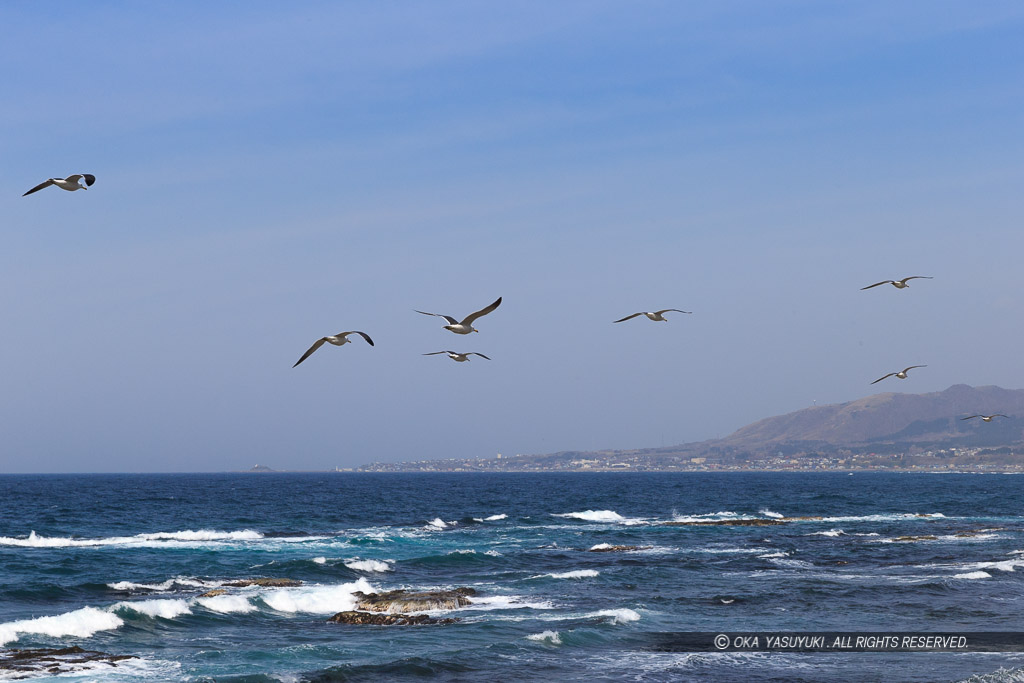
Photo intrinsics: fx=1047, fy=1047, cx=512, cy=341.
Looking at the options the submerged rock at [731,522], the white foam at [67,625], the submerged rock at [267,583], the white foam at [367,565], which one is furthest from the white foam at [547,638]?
the submerged rock at [731,522]

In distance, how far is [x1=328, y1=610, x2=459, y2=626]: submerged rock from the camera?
29.9m

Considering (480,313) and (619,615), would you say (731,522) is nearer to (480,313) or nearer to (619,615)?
(619,615)

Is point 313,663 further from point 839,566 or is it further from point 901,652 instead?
point 839,566

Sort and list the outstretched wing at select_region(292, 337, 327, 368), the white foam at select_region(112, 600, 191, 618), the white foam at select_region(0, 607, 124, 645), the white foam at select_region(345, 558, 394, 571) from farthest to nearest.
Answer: the white foam at select_region(345, 558, 394, 571)
the white foam at select_region(112, 600, 191, 618)
the white foam at select_region(0, 607, 124, 645)
the outstretched wing at select_region(292, 337, 327, 368)

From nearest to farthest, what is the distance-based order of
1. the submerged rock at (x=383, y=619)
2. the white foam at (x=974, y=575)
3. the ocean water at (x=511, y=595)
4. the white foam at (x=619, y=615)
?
the ocean water at (x=511, y=595) → the submerged rock at (x=383, y=619) → the white foam at (x=619, y=615) → the white foam at (x=974, y=575)

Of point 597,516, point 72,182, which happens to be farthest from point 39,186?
point 597,516

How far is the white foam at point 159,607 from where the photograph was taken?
3142 centimetres

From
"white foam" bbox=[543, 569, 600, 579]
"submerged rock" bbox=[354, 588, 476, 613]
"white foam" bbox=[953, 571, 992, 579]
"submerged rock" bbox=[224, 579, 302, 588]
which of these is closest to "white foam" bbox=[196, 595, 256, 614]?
"submerged rock" bbox=[224, 579, 302, 588]

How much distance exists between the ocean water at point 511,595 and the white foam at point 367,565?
0.25 meters

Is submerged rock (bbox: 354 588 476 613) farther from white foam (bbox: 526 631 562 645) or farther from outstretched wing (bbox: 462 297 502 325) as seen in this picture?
outstretched wing (bbox: 462 297 502 325)

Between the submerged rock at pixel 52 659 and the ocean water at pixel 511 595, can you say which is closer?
the submerged rock at pixel 52 659

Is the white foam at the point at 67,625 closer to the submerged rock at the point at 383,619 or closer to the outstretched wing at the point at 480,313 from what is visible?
the submerged rock at the point at 383,619

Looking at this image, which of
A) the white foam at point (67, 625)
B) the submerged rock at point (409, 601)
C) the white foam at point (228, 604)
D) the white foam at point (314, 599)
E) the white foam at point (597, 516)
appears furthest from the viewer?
the white foam at point (597, 516)

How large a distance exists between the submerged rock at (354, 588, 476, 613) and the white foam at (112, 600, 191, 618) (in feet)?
17.6
